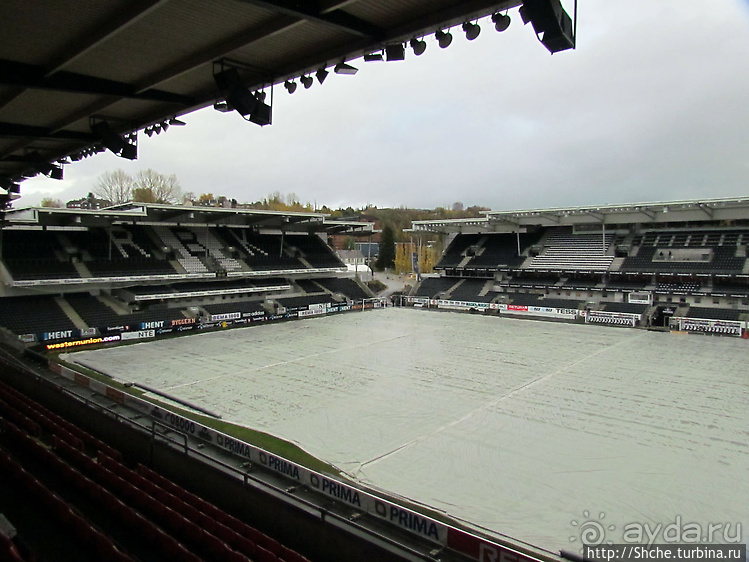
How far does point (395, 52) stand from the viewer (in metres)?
5.61

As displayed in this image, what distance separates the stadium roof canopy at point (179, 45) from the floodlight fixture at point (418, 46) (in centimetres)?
12

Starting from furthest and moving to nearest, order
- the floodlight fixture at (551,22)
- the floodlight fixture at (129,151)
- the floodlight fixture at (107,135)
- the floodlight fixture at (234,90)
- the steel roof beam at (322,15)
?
the floodlight fixture at (129,151), the floodlight fixture at (107,135), the floodlight fixture at (234,90), the steel roof beam at (322,15), the floodlight fixture at (551,22)

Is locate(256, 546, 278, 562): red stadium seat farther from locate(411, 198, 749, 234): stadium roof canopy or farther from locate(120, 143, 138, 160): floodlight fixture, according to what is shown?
locate(411, 198, 749, 234): stadium roof canopy

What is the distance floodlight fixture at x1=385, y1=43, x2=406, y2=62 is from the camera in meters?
5.56

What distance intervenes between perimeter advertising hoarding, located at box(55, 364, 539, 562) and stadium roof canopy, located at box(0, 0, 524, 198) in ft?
20.7

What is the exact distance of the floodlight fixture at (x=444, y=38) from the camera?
17.1 ft

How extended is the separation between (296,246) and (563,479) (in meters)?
38.5

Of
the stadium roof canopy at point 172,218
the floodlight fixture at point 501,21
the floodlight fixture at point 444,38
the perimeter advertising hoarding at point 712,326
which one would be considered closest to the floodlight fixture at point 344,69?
the floodlight fixture at point 444,38

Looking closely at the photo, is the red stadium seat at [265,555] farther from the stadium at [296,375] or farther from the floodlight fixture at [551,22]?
Result: the floodlight fixture at [551,22]

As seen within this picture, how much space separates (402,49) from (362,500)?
22.6ft

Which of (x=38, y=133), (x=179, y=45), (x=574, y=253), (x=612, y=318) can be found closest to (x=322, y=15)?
(x=179, y=45)

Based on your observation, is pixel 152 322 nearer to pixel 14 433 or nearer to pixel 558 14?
pixel 14 433

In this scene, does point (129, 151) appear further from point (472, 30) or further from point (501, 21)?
point (501, 21)

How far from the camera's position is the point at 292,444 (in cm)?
1280
